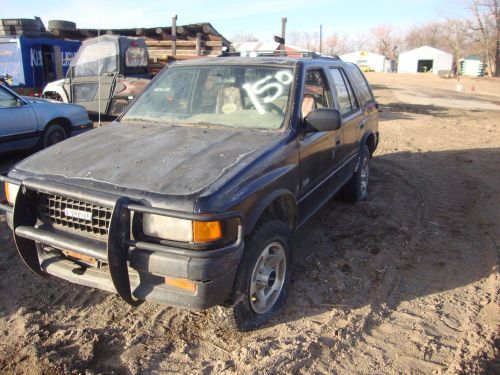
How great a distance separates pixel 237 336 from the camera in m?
2.94

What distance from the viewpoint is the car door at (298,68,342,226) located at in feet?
12.0

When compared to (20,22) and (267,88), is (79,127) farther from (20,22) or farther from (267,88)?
(20,22)

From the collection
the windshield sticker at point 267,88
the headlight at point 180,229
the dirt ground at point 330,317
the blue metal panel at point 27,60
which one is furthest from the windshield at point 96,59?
the headlight at point 180,229

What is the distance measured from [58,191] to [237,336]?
148 cm

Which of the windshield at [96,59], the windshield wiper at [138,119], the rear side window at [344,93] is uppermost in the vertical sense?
the windshield at [96,59]

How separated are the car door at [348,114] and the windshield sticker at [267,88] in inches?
38.3

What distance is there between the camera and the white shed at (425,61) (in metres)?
79.7

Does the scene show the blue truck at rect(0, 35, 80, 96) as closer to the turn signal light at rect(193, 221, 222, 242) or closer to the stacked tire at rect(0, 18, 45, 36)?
the stacked tire at rect(0, 18, 45, 36)

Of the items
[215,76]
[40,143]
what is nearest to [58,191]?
[215,76]

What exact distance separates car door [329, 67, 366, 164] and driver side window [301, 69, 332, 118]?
0.80 ft

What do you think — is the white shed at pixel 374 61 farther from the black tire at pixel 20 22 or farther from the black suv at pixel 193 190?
the black suv at pixel 193 190

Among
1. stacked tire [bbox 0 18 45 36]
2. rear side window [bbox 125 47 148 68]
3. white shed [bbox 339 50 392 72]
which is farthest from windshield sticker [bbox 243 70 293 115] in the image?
white shed [bbox 339 50 392 72]

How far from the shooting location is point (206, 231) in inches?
97.0

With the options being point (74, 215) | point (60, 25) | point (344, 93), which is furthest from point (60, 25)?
point (74, 215)
